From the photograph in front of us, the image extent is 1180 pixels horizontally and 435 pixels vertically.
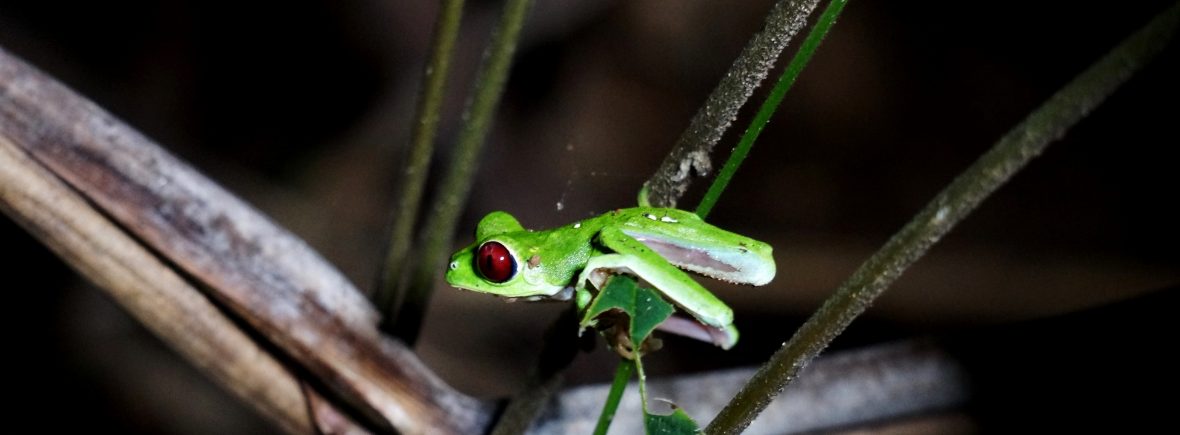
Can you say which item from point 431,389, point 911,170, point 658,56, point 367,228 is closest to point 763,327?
point 911,170

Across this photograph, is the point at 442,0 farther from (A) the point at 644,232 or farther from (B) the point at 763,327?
(B) the point at 763,327

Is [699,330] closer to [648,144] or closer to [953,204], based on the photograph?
[953,204]

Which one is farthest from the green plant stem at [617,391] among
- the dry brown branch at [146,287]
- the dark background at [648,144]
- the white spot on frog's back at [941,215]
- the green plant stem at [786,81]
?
the dark background at [648,144]

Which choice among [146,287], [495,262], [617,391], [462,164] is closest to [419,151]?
[462,164]

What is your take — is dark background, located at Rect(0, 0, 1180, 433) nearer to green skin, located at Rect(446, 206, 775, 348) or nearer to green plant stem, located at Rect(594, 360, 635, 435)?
green skin, located at Rect(446, 206, 775, 348)

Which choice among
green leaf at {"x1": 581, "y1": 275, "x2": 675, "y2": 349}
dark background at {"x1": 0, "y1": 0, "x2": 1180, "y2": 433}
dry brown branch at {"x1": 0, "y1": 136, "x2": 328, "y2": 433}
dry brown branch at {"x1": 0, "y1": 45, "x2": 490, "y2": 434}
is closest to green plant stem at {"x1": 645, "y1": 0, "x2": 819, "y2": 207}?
green leaf at {"x1": 581, "y1": 275, "x2": 675, "y2": 349}

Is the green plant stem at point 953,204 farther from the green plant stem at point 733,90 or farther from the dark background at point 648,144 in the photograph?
the dark background at point 648,144
